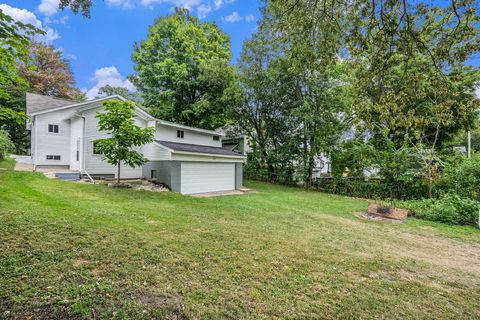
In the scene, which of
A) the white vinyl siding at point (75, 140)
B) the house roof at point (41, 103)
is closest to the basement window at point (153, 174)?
the white vinyl siding at point (75, 140)

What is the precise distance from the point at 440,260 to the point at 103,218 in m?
7.38

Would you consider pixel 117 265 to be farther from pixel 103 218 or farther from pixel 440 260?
pixel 440 260

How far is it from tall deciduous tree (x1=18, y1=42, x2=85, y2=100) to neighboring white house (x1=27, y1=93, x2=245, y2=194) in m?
10.8

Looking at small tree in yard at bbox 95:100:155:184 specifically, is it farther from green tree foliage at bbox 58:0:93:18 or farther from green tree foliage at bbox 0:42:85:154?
green tree foliage at bbox 0:42:85:154

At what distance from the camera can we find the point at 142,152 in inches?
556

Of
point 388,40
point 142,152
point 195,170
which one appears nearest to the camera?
point 388,40

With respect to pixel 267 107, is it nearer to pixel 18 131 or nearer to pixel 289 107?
pixel 289 107

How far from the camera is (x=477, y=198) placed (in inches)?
383

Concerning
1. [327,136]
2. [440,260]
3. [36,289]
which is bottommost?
[440,260]

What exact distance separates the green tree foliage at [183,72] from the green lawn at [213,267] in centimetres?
1351

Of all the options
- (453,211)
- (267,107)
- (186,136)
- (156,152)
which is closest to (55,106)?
(156,152)

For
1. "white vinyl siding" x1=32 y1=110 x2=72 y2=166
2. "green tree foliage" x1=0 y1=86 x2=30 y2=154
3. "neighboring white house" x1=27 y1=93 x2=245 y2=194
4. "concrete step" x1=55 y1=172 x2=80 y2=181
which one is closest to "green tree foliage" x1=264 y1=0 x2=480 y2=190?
"neighboring white house" x1=27 y1=93 x2=245 y2=194

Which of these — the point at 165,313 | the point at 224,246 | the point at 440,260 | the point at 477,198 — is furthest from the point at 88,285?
the point at 477,198

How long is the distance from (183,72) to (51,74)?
59.4ft
